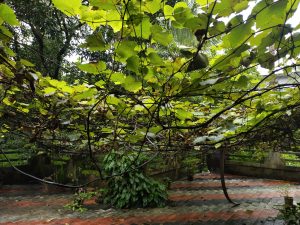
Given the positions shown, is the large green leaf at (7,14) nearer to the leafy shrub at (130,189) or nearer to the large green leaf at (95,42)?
the large green leaf at (95,42)

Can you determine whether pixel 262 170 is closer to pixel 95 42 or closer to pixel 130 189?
pixel 130 189

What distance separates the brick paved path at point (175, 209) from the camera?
554 centimetres

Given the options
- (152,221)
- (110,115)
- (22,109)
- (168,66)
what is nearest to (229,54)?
(168,66)

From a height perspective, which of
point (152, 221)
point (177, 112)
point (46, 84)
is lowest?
point (152, 221)

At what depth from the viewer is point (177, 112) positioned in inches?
59.0

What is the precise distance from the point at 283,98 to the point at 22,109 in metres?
1.44

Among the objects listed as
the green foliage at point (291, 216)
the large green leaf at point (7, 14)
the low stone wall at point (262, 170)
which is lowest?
the green foliage at point (291, 216)

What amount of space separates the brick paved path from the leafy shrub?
23 centimetres

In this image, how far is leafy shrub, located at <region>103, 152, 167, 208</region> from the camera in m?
6.41

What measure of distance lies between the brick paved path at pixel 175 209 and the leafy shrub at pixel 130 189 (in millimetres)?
226

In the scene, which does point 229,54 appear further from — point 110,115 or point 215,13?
point 110,115

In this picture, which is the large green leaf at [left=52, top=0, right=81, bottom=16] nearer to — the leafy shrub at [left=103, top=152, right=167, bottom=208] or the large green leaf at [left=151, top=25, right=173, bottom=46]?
the large green leaf at [left=151, top=25, right=173, bottom=46]

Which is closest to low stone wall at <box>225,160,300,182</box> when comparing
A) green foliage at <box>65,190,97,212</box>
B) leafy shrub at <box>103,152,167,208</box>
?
leafy shrub at <box>103,152,167,208</box>

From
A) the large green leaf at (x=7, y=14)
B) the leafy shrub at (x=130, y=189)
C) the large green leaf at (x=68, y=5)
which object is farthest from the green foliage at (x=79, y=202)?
the large green leaf at (x=68, y=5)
